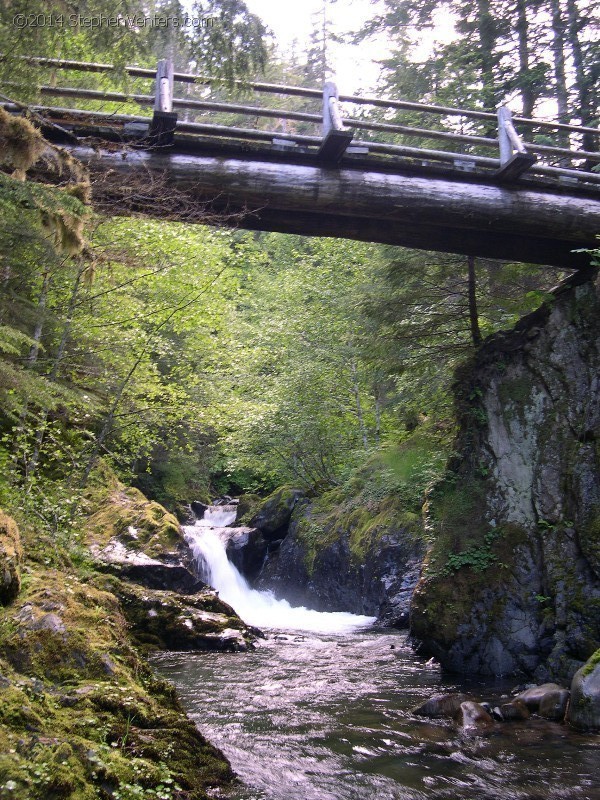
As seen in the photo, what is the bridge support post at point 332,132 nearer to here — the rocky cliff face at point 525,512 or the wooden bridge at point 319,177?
the wooden bridge at point 319,177

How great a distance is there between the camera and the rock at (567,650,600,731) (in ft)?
21.0

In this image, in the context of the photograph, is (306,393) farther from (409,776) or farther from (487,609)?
(409,776)

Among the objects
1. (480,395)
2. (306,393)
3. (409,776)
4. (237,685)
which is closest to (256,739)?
(409,776)

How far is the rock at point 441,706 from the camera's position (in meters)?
6.97

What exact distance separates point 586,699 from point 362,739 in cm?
235

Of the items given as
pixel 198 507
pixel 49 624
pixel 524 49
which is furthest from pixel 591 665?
pixel 198 507

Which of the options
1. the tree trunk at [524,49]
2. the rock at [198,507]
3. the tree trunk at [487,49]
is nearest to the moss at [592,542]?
the tree trunk at [487,49]

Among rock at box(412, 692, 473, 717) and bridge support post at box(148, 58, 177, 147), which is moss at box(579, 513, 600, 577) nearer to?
rock at box(412, 692, 473, 717)

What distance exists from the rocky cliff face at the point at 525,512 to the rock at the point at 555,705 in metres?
0.78

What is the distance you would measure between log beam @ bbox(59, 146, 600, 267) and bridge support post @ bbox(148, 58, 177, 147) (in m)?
0.18

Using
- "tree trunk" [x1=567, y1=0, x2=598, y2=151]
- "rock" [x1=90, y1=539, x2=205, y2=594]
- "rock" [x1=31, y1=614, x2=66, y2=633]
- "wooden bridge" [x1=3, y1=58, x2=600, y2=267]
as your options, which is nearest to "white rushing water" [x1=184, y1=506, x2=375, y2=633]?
"rock" [x1=90, y1=539, x2=205, y2=594]

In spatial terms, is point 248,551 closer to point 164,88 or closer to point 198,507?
point 198,507

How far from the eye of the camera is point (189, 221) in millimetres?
7461

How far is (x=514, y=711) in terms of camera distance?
6871 millimetres
